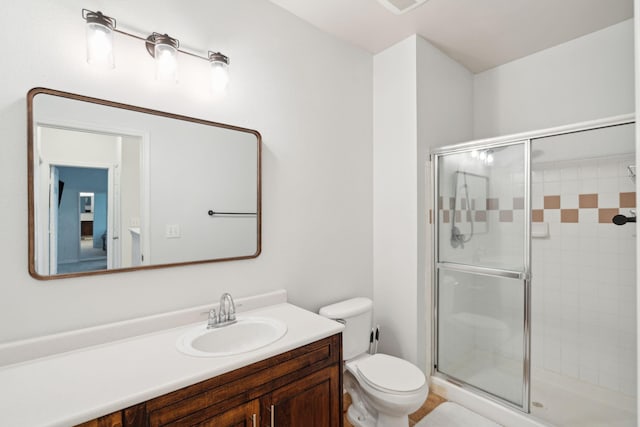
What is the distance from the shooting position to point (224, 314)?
4.95 feet

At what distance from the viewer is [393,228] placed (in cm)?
234

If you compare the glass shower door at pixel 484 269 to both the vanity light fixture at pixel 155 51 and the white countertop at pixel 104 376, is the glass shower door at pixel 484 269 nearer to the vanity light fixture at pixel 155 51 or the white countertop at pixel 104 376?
A: the white countertop at pixel 104 376

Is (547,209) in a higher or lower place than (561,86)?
lower

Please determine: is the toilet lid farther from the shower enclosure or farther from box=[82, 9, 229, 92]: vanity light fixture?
box=[82, 9, 229, 92]: vanity light fixture

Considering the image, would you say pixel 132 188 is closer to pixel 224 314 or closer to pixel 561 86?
pixel 224 314

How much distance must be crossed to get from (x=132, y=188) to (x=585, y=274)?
2772mm

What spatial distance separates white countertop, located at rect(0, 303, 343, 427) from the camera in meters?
0.86

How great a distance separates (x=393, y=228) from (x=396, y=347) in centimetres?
87

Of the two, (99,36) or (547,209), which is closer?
(99,36)

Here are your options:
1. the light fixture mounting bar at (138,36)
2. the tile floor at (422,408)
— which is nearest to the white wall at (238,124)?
the light fixture mounting bar at (138,36)

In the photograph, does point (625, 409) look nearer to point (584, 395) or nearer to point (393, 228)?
point (584, 395)

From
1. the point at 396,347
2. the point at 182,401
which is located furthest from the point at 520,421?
the point at 182,401

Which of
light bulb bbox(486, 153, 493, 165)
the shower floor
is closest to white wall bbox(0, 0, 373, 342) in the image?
light bulb bbox(486, 153, 493, 165)

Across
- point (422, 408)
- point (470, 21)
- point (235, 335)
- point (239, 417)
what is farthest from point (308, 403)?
point (470, 21)
